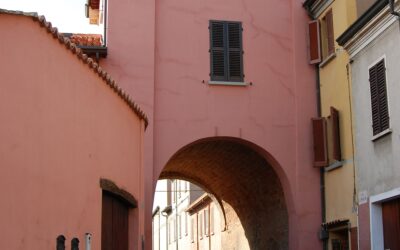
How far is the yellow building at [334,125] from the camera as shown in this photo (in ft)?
52.0

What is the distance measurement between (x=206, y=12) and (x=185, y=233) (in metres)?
24.5

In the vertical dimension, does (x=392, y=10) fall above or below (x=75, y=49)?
above

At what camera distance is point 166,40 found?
1778 cm

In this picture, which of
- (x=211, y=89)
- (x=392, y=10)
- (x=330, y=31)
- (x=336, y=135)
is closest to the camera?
(x=392, y=10)

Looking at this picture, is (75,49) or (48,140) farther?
(75,49)

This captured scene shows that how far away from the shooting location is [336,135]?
16.3 meters

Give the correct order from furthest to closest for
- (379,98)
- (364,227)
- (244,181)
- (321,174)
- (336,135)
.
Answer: (244,181) → (321,174) → (336,135) → (364,227) → (379,98)

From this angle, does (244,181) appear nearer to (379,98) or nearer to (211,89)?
(211,89)

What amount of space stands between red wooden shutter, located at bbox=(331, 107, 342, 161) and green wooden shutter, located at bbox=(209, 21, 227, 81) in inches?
114

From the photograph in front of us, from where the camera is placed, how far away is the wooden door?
1351 cm

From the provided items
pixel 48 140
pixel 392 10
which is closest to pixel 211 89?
pixel 392 10

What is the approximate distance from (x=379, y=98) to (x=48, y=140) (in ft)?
24.8

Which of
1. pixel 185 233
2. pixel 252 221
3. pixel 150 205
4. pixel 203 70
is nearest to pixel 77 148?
pixel 150 205

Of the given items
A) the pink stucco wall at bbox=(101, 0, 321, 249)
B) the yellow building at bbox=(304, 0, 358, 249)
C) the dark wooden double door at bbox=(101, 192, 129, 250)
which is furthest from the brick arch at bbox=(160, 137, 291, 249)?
the dark wooden double door at bbox=(101, 192, 129, 250)
